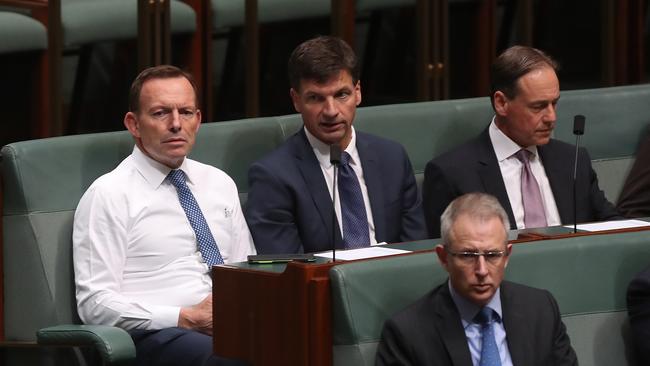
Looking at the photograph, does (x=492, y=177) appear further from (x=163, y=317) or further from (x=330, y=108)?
(x=163, y=317)

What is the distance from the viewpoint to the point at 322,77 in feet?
11.6

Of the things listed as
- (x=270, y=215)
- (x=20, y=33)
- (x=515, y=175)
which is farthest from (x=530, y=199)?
(x=20, y=33)

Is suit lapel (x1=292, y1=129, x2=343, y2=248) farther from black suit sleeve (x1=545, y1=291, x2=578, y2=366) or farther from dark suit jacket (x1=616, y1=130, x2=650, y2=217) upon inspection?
dark suit jacket (x1=616, y1=130, x2=650, y2=217)

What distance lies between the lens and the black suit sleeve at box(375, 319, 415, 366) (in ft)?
9.14

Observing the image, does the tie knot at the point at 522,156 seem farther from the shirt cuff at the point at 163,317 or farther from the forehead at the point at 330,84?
the shirt cuff at the point at 163,317

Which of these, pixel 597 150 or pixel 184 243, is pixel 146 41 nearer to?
pixel 184 243

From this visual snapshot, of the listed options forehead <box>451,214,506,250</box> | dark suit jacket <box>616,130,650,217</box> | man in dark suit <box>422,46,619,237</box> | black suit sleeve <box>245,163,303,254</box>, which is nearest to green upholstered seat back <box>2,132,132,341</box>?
black suit sleeve <box>245,163,303,254</box>

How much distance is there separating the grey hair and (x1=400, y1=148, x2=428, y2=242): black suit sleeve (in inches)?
29.0

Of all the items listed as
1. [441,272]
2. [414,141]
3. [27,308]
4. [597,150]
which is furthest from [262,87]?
[441,272]

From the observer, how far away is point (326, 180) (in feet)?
11.6

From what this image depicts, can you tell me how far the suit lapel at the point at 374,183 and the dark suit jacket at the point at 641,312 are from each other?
67cm

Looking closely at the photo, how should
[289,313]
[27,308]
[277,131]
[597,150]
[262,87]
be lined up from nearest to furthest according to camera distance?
[289,313]
[27,308]
[277,131]
[597,150]
[262,87]

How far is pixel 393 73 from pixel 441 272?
1.74 m

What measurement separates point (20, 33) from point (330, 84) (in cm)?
88
